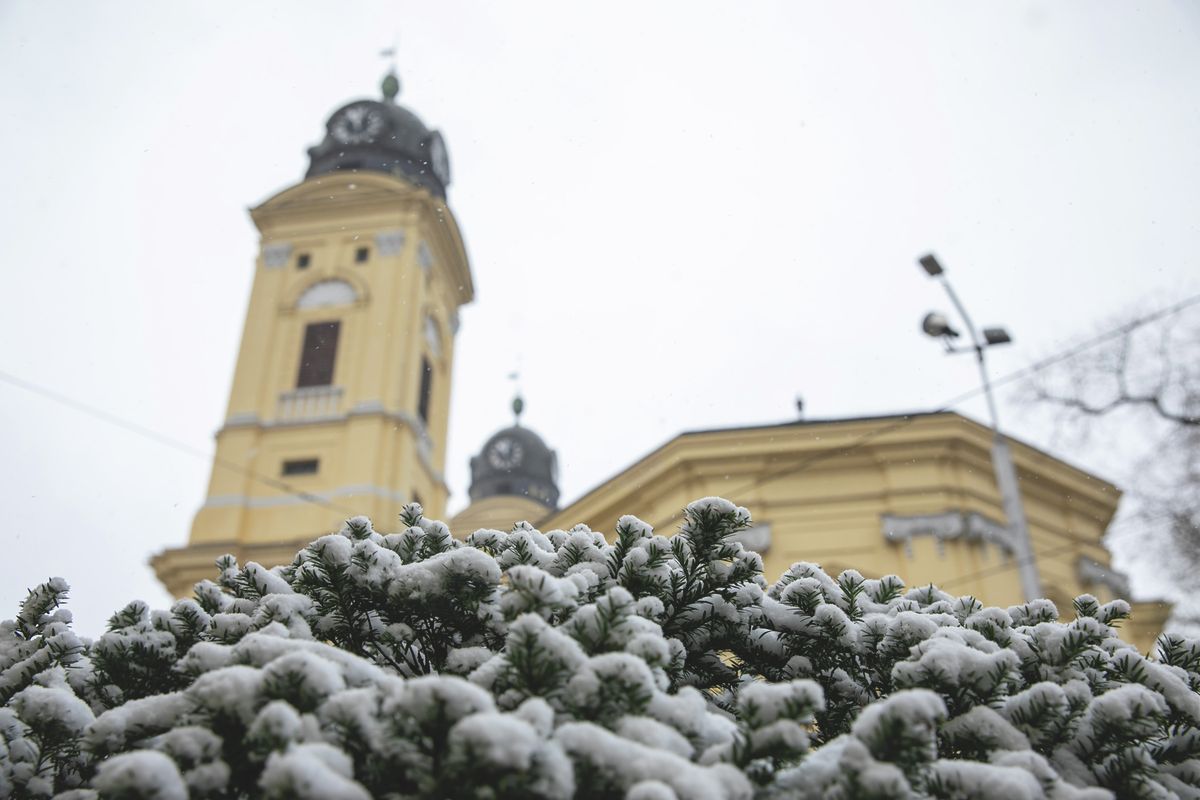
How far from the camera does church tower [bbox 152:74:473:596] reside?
2367 cm

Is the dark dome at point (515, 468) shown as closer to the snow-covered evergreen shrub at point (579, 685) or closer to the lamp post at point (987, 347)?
the lamp post at point (987, 347)

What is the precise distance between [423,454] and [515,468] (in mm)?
16253

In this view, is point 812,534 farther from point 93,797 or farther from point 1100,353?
point 93,797

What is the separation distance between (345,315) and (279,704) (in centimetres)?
2535

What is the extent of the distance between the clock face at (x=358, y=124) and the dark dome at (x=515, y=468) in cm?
1678

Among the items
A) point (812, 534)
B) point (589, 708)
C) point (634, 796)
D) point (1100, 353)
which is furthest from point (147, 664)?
point (1100, 353)

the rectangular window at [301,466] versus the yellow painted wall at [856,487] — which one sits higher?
the rectangular window at [301,466]

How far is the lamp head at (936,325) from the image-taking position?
11.5 m

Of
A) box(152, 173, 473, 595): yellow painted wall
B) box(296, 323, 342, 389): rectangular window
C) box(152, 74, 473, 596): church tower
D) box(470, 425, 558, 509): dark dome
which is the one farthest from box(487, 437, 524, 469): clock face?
box(296, 323, 342, 389): rectangular window

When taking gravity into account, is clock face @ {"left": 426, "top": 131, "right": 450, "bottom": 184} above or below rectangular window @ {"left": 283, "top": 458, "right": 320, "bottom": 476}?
above

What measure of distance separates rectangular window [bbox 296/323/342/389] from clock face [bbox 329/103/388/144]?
784cm

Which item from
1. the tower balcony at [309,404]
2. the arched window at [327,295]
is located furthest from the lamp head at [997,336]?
the arched window at [327,295]

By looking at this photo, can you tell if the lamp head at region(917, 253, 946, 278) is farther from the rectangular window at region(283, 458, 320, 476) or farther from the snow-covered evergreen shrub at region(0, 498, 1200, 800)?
the rectangular window at region(283, 458, 320, 476)

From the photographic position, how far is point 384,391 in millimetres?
24844
